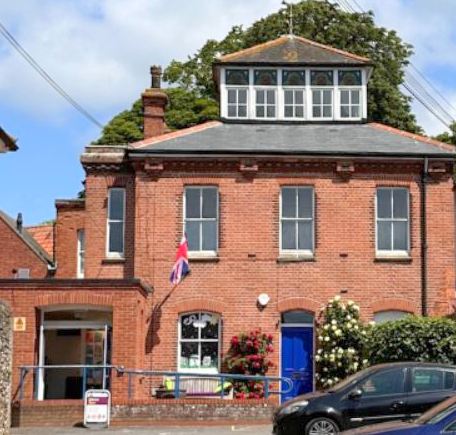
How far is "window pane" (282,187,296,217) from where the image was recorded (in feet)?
96.3

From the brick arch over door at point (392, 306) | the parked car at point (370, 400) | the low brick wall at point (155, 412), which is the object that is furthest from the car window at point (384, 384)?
the brick arch over door at point (392, 306)

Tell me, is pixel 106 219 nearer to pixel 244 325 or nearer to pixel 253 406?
pixel 244 325

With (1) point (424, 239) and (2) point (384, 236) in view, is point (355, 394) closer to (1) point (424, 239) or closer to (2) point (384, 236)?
(2) point (384, 236)

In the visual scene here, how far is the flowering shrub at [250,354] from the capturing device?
27.7 meters

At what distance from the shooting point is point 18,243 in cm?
3959

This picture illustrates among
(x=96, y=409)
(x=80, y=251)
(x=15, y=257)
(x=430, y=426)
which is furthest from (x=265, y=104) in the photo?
(x=430, y=426)

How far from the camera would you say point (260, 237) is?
29.1 metres

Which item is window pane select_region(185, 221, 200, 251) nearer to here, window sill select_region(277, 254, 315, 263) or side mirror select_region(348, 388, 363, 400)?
window sill select_region(277, 254, 315, 263)

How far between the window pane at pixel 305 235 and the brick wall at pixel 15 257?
13.1m

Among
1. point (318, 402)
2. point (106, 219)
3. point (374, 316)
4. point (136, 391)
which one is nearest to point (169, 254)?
point (106, 219)

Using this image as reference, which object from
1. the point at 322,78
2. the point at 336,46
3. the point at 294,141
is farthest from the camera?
the point at 336,46

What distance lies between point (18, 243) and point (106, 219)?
35.7ft

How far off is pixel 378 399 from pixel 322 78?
54.5ft

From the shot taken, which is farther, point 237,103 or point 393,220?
point 237,103
